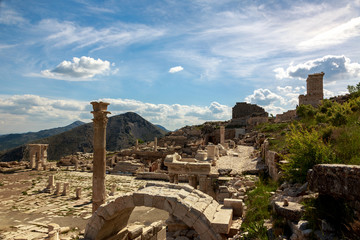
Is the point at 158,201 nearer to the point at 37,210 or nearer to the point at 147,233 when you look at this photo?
the point at 147,233

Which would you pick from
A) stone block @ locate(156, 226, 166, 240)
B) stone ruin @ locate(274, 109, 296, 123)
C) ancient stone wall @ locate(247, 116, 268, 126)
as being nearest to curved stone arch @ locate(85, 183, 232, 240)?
stone block @ locate(156, 226, 166, 240)

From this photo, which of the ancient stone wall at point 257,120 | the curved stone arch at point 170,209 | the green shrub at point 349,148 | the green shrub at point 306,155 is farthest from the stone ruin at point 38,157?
the ancient stone wall at point 257,120

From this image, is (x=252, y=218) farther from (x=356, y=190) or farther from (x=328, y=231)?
(x=356, y=190)

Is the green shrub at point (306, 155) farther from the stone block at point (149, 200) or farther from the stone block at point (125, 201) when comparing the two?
the stone block at point (125, 201)

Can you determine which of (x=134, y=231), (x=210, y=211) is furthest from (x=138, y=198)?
(x=134, y=231)

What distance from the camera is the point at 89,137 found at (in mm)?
99188

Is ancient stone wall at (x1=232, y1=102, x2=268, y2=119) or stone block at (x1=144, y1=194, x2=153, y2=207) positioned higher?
ancient stone wall at (x1=232, y1=102, x2=268, y2=119)

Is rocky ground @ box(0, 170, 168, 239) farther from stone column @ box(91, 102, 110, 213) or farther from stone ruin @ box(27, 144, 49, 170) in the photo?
stone ruin @ box(27, 144, 49, 170)

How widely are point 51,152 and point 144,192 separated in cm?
9166

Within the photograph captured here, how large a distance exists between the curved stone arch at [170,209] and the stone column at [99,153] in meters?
4.74

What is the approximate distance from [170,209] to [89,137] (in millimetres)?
100263

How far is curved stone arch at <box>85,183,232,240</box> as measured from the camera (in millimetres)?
5551

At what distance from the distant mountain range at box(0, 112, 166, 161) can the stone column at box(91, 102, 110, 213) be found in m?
72.3

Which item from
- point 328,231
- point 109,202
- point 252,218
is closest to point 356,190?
point 328,231
